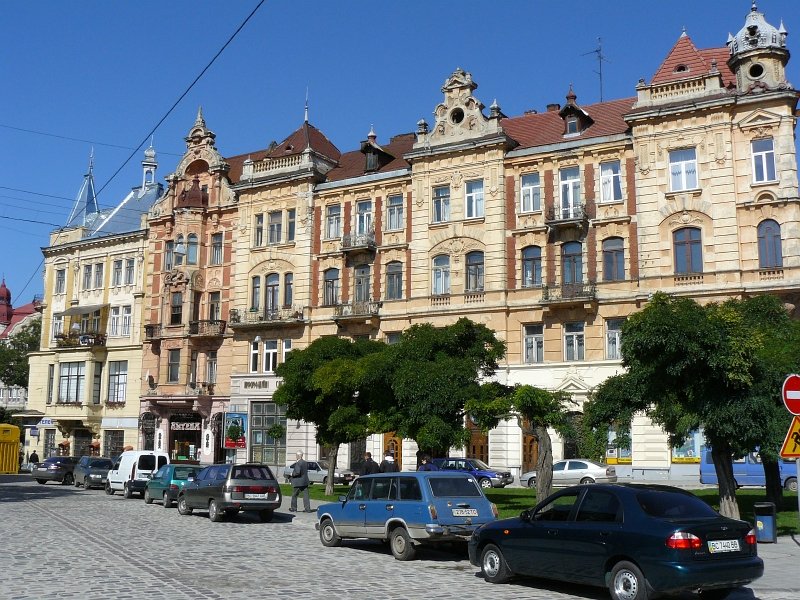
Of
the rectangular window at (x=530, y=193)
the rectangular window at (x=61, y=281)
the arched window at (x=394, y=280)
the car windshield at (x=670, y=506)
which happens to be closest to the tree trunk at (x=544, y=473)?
the car windshield at (x=670, y=506)

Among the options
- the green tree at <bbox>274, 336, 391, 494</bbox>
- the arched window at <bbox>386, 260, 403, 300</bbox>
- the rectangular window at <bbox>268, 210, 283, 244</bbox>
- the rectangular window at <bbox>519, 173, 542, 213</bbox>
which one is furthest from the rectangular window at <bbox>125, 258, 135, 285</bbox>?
the rectangular window at <bbox>519, 173, 542, 213</bbox>

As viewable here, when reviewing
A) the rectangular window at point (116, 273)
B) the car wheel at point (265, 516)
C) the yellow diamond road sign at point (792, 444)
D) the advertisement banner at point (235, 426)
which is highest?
the rectangular window at point (116, 273)

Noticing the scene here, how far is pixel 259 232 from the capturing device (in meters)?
48.7

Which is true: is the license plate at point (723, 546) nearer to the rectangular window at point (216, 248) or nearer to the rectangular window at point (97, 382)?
the rectangular window at point (216, 248)

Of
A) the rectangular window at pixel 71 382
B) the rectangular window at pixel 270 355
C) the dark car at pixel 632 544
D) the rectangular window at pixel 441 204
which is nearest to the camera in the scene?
the dark car at pixel 632 544

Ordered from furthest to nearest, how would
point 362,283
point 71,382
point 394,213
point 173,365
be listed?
point 71,382
point 173,365
point 362,283
point 394,213

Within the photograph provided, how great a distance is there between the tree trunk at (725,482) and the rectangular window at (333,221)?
29025 mm

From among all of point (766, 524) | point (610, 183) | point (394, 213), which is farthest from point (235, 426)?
point (766, 524)

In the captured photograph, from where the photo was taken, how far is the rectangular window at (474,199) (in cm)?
4103

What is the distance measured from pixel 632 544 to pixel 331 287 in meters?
35.5

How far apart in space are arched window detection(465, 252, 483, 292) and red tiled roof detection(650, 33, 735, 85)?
11.2m

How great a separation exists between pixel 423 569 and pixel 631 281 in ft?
81.3

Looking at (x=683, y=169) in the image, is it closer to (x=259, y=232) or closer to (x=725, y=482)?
(x=725, y=482)

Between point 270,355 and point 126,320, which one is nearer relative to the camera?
point 270,355
